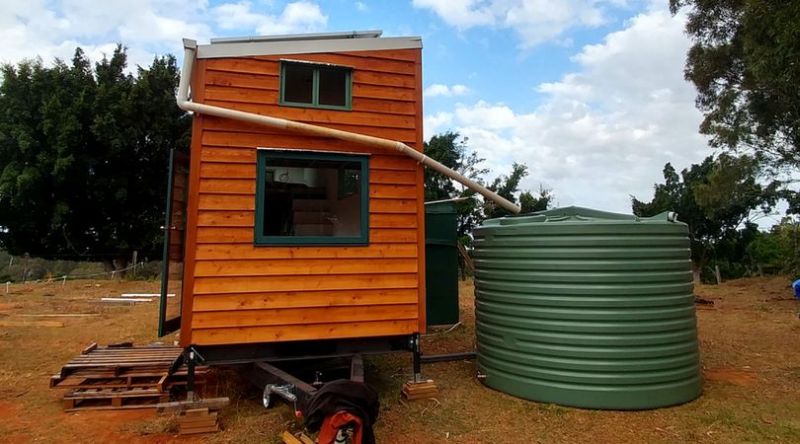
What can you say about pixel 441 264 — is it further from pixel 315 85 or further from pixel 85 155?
pixel 85 155

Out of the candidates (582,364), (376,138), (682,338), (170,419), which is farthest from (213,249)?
(682,338)

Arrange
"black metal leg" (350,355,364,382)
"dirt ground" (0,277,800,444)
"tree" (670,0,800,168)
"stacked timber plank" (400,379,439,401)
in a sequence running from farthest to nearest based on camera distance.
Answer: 1. "tree" (670,0,800,168)
2. "stacked timber plank" (400,379,439,401)
3. "black metal leg" (350,355,364,382)
4. "dirt ground" (0,277,800,444)

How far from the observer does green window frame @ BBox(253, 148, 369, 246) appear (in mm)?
4531

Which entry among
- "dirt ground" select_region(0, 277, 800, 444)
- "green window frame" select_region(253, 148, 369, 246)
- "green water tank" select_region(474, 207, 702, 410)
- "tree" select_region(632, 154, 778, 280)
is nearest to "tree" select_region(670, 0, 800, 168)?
"tree" select_region(632, 154, 778, 280)

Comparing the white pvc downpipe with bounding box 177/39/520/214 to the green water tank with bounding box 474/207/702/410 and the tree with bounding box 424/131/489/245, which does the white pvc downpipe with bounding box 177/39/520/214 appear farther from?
the tree with bounding box 424/131/489/245

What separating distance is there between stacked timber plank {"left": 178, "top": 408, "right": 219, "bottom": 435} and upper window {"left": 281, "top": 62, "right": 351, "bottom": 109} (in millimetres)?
2782

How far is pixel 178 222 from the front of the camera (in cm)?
488

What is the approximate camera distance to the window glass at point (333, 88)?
16.3ft

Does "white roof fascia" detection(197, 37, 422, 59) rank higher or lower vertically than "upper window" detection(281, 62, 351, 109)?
higher

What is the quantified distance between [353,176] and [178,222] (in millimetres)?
1767

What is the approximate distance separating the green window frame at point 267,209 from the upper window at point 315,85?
19.5 inches

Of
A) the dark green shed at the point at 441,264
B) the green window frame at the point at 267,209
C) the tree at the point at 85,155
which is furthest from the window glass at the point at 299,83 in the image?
the tree at the point at 85,155

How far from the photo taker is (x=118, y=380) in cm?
491

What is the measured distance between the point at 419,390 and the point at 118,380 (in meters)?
2.96
